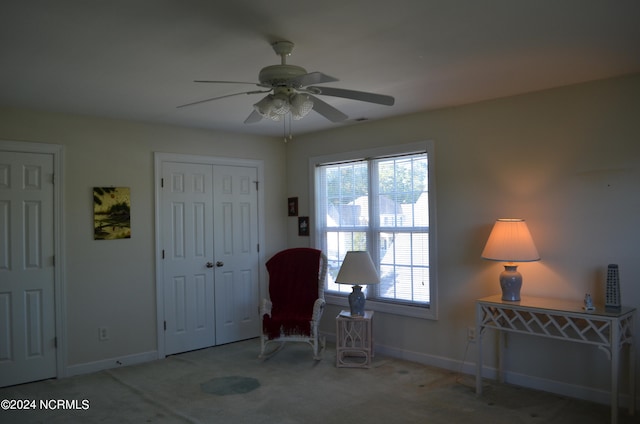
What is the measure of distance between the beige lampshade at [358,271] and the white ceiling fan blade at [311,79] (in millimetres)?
2306

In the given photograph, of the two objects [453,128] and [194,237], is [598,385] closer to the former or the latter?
[453,128]

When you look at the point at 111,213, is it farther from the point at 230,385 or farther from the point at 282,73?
the point at 282,73

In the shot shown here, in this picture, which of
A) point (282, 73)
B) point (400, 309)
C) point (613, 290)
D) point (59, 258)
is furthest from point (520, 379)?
point (59, 258)

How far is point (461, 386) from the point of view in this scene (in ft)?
12.9

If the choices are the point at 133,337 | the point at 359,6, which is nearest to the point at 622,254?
the point at 359,6

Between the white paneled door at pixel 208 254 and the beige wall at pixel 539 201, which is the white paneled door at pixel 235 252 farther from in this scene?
the beige wall at pixel 539 201

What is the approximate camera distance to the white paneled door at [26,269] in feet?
13.5

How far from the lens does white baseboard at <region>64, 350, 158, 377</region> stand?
4.37 metres

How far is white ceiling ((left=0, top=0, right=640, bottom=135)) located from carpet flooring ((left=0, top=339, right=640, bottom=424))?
7.78ft

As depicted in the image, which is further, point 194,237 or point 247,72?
point 194,237

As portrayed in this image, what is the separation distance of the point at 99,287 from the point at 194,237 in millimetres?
1067

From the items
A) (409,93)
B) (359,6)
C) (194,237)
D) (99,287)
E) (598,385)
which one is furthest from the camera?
(194,237)

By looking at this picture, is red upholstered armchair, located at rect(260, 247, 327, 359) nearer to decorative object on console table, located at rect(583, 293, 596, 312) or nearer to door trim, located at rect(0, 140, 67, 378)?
door trim, located at rect(0, 140, 67, 378)

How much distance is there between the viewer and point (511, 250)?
143 inches
